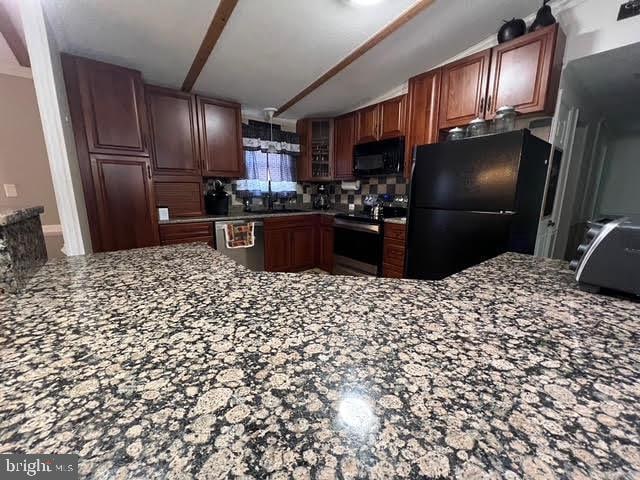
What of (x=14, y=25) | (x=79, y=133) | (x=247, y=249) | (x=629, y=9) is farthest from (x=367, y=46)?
(x=14, y=25)

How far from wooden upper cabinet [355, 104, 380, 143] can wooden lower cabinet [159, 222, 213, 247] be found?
6.57ft

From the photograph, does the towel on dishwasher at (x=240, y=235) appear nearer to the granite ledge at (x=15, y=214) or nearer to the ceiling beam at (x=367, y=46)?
the ceiling beam at (x=367, y=46)

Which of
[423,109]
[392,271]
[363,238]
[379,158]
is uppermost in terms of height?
[423,109]

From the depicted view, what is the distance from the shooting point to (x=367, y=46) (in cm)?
197

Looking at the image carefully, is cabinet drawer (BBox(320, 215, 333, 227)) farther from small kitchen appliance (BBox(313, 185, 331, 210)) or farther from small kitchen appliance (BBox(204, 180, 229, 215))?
small kitchen appliance (BBox(204, 180, 229, 215))

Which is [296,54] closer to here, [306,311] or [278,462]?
[306,311]

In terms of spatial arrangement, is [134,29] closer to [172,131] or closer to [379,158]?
[172,131]

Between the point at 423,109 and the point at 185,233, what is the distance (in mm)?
2555

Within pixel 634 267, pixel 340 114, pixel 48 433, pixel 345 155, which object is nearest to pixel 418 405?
pixel 48 433

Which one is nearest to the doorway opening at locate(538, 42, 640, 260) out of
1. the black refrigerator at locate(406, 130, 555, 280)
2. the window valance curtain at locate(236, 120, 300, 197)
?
the black refrigerator at locate(406, 130, 555, 280)

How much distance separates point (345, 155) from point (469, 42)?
1.59m

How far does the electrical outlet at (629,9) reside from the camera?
1.49m

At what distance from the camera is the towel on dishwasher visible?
8.79ft

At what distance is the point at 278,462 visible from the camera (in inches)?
9.2
